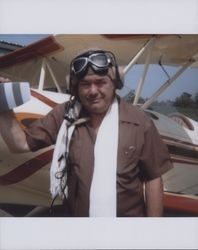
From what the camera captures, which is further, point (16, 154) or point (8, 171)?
point (8, 171)

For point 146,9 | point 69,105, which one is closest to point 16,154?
point 69,105

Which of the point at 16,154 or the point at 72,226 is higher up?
the point at 16,154

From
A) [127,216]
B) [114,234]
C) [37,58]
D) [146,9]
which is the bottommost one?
[114,234]

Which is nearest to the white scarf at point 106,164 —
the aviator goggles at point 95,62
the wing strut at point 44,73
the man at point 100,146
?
the man at point 100,146

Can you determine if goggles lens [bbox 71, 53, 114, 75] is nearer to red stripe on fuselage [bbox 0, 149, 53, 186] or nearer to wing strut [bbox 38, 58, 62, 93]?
wing strut [bbox 38, 58, 62, 93]

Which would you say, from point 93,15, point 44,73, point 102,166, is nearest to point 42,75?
point 44,73

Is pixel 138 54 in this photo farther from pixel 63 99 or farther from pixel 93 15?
pixel 63 99

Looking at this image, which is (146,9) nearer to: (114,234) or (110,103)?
(110,103)

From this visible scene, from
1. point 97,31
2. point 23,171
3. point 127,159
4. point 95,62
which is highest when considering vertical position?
point 97,31
